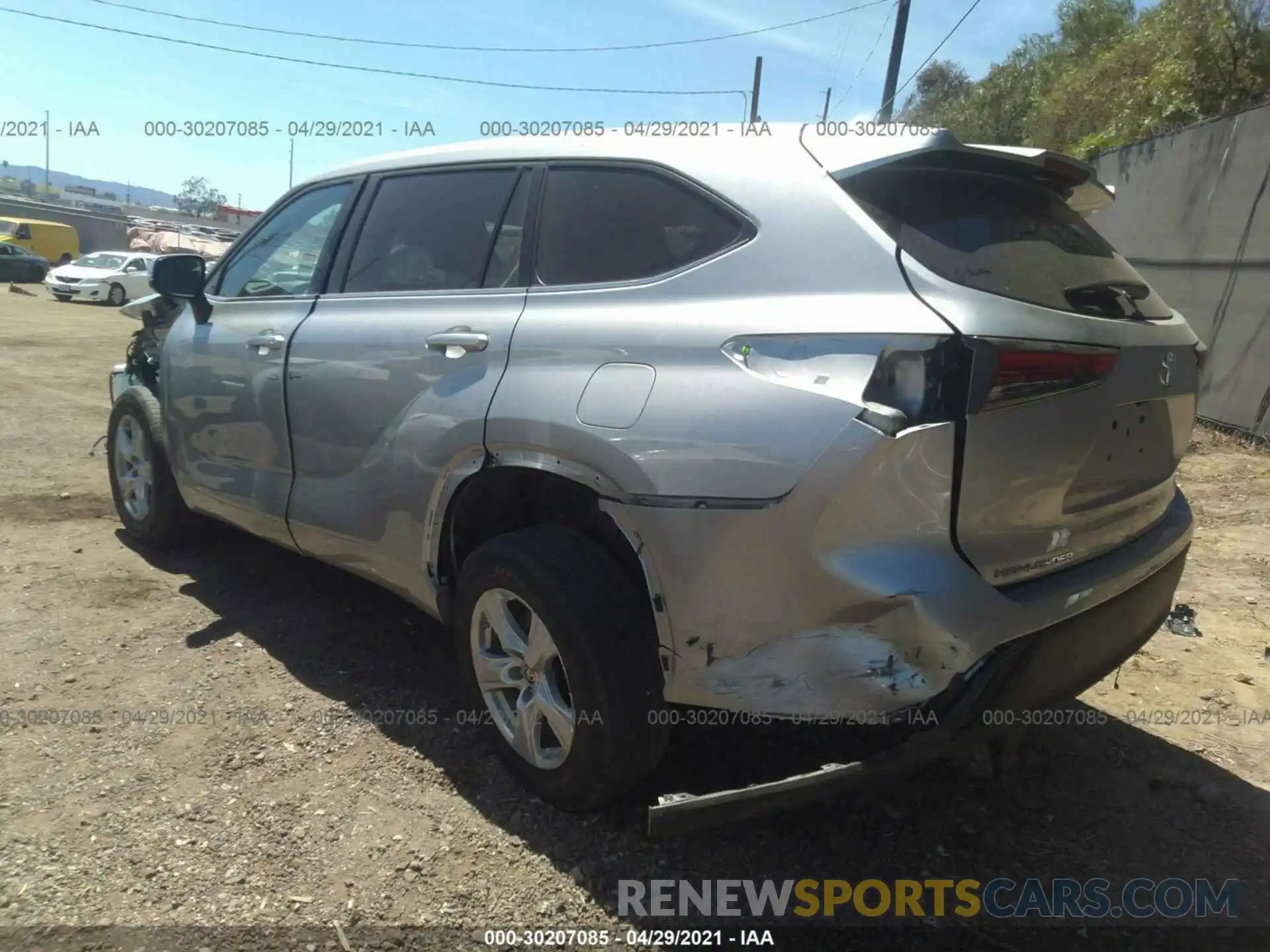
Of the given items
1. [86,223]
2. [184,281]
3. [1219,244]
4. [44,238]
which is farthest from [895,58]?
[86,223]

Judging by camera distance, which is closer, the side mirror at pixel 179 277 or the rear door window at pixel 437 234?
the rear door window at pixel 437 234

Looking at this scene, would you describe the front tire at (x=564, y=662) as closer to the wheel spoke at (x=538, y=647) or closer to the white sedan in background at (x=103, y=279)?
the wheel spoke at (x=538, y=647)

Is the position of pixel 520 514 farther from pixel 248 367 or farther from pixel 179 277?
pixel 179 277

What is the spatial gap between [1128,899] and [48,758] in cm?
324

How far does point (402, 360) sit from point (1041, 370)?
188 cm

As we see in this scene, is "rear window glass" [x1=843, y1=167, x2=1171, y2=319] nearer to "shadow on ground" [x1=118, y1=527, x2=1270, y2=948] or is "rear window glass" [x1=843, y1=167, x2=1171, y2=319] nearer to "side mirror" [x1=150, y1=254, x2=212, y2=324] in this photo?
"shadow on ground" [x1=118, y1=527, x2=1270, y2=948]

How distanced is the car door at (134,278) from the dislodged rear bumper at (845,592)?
27.8m

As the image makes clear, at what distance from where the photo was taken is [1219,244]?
7781 millimetres

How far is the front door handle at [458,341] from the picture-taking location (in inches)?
104

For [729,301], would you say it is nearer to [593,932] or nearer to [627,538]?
[627,538]

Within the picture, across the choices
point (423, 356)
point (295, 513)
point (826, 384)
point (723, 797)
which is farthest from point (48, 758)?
point (826, 384)

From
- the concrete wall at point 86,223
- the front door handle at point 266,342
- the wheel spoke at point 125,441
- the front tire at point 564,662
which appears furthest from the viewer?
the concrete wall at point 86,223

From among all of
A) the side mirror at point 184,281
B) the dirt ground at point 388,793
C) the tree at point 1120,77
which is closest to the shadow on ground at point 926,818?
the dirt ground at point 388,793

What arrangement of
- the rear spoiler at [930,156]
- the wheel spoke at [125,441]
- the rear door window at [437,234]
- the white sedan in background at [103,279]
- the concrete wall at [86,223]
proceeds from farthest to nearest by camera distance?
the concrete wall at [86,223] < the white sedan in background at [103,279] < the wheel spoke at [125,441] < the rear door window at [437,234] < the rear spoiler at [930,156]
